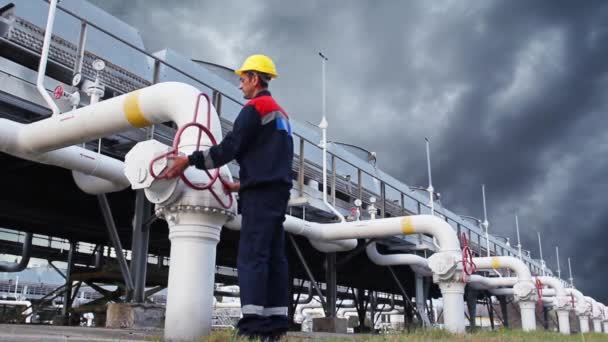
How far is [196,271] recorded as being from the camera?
2.97m

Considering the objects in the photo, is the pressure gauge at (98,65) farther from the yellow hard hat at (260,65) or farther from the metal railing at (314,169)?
the yellow hard hat at (260,65)

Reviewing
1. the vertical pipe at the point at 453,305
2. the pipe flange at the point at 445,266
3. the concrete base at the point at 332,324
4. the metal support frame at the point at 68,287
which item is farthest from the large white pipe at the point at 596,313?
the metal support frame at the point at 68,287

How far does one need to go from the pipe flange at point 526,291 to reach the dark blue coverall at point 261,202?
1244 cm

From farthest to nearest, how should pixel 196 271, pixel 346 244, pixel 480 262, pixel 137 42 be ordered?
pixel 480 262
pixel 346 244
pixel 137 42
pixel 196 271

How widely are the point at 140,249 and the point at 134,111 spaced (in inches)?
108

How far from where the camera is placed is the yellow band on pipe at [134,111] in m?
3.70

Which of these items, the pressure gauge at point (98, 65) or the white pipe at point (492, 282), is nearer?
the pressure gauge at point (98, 65)

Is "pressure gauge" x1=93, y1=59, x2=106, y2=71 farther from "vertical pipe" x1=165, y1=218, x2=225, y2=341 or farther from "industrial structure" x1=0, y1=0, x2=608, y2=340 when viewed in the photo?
"vertical pipe" x1=165, y1=218, x2=225, y2=341

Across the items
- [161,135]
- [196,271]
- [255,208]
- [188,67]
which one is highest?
[188,67]

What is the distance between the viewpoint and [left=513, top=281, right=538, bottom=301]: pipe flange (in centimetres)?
1354

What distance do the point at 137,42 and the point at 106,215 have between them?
2445 mm

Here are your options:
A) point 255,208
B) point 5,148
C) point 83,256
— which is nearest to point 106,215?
point 5,148

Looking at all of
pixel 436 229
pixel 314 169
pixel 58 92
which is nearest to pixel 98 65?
pixel 58 92

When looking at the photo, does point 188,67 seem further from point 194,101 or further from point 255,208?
point 255,208
